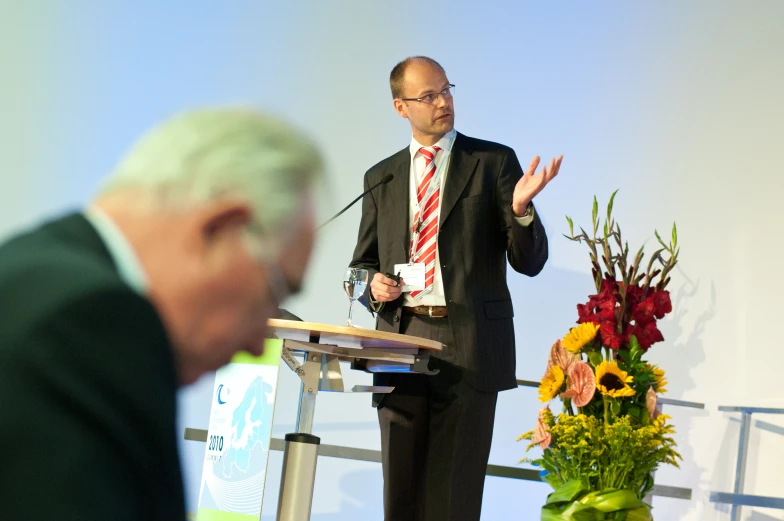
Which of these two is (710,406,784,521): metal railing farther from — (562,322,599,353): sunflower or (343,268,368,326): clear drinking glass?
(343,268,368,326): clear drinking glass

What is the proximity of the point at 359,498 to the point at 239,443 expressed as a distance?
1109 millimetres

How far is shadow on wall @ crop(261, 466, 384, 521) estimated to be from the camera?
3.92m

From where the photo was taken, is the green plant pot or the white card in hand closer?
the white card in hand

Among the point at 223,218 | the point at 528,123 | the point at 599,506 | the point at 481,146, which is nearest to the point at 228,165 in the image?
the point at 223,218

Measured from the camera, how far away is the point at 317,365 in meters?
2.53

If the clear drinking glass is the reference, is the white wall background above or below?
above

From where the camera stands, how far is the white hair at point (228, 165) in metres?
0.49

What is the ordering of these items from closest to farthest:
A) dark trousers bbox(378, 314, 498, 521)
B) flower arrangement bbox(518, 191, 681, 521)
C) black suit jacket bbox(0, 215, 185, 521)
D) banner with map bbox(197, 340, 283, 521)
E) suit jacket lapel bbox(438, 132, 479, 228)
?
black suit jacket bbox(0, 215, 185, 521)
dark trousers bbox(378, 314, 498, 521)
suit jacket lapel bbox(438, 132, 479, 228)
flower arrangement bbox(518, 191, 681, 521)
banner with map bbox(197, 340, 283, 521)

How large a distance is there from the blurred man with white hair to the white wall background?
340cm

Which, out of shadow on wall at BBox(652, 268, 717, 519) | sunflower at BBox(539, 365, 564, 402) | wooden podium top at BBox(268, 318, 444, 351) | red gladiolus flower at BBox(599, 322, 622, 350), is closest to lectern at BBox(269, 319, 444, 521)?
wooden podium top at BBox(268, 318, 444, 351)

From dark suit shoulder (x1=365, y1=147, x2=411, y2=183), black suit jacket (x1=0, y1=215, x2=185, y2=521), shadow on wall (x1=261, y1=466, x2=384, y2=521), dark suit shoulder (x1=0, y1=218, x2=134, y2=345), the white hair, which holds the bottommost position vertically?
shadow on wall (x1=261, y1=466, x2=384, y2=521)

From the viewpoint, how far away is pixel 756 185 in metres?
3.84

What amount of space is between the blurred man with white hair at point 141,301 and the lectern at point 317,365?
1.55 m

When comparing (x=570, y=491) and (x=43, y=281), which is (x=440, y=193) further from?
(x=43, y=281)
